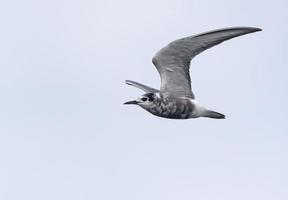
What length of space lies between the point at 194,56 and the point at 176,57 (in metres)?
0.88

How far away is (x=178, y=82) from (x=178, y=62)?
95 centimetres

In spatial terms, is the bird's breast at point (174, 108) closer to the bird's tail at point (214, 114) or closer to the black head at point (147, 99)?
the black head at point (147, 99)

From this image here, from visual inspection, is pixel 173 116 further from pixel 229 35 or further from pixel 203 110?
pixel 229 35

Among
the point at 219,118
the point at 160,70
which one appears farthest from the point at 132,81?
the point at 219,118

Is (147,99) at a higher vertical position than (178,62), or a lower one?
lower

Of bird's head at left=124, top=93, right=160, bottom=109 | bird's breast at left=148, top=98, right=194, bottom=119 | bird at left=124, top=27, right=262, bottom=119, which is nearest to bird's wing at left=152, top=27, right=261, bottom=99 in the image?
bird at left=124, top=27, right=262, bottom=119

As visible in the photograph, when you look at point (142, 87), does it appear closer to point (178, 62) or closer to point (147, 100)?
point (147, 100)

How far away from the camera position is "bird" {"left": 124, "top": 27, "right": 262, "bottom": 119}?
40969mm

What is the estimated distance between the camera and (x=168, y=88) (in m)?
42.6

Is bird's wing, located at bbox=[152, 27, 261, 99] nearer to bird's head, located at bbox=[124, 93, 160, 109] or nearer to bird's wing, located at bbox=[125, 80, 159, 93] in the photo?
bird's wing, located at bbox=[125, 80, 159, 93]

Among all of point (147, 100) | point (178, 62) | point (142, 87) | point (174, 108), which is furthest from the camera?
point (178, 62)

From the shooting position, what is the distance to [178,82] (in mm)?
42656

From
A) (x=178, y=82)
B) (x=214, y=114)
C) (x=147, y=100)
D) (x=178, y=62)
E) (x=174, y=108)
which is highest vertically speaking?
(x=178, y=62)

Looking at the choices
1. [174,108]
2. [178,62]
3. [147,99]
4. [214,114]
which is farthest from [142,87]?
[214,114]
